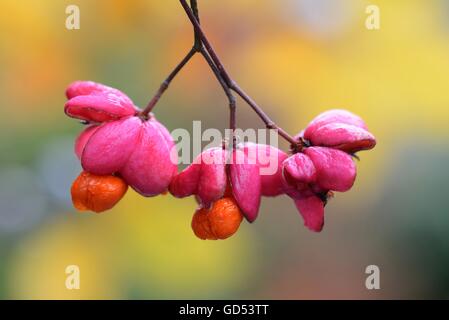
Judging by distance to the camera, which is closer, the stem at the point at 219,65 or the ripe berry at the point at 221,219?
the stem at the point at 219,65

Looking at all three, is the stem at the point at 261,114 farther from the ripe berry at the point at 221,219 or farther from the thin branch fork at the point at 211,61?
the ripe berry at the point at 221,219

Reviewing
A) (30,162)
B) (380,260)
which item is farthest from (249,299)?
(30,162)

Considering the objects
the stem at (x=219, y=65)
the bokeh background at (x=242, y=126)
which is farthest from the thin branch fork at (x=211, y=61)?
the bokeh background at (x=242, y=126)

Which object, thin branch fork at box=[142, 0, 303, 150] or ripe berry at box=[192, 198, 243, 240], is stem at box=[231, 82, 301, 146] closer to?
thin branch fork at box=[142, 0, 303, 150]

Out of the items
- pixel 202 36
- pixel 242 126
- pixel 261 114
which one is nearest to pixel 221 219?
pixel 261 114

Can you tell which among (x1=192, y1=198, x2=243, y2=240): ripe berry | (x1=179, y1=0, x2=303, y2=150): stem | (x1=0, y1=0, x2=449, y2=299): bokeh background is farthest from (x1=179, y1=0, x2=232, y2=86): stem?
(x1=0, y1=0, x2=449, y2=299): bokeh background
